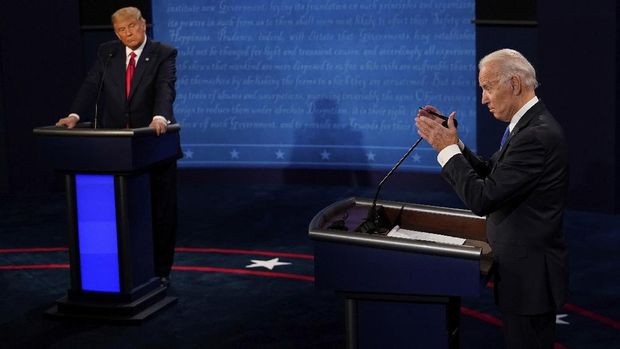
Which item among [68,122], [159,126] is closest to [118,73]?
[68,122]

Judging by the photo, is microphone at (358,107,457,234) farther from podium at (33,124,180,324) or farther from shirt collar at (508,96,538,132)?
podium at (33,124,180,324)

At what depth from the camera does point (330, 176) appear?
28.6ft

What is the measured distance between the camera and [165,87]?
514cm

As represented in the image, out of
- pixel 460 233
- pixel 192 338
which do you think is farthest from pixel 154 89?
pixel 460 233

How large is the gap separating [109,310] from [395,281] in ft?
7.89

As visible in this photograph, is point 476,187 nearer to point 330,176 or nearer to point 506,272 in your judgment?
point 506,272

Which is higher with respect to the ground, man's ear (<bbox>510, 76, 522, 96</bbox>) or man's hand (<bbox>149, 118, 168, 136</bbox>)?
man's ear (<bbox>510, 76, 522, 96</bbox>)

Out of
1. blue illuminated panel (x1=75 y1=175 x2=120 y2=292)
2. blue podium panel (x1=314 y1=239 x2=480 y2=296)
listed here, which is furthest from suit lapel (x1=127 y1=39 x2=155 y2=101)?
blue podium panel (x1=314 y1=239 x2=480 y2=296)

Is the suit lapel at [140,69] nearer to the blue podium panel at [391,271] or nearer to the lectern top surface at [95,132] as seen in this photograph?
the lectern top surface at [95,132]

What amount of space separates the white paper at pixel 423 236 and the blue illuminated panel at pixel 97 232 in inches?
80.0

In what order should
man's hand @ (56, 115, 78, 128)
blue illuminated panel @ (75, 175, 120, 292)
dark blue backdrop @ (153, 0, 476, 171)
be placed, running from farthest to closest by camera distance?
1. dark blue backdrop @ (153, 0, 476, 171)
2. man's hand @ (56, 115, 78, 128)
3. blue illuminated panel @ (75, 175, 120, 292)

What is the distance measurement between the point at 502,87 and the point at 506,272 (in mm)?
561

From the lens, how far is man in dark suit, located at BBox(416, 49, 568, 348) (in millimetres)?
2771

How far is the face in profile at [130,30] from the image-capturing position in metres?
5.06
